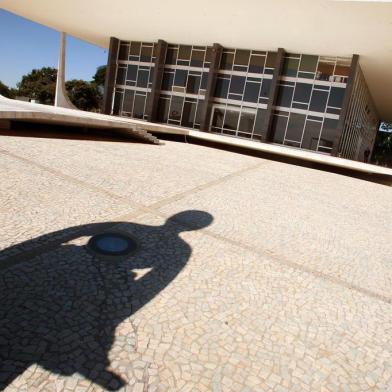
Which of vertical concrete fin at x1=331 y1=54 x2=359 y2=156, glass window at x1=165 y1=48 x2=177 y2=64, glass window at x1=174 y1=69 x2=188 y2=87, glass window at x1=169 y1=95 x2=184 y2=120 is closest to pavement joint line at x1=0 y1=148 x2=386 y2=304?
vertical concrete fin at x1=331 y1=54 x2=359 y2=156

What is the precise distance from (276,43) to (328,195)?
15.4 meters

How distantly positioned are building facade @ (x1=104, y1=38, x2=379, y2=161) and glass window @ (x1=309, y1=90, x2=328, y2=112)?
7 cm

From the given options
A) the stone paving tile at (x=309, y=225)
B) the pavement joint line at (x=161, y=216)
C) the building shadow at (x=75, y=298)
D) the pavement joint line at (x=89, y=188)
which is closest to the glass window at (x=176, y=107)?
the pavement joint line at (x=89, y=188)

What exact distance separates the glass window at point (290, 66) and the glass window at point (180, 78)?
8490mm

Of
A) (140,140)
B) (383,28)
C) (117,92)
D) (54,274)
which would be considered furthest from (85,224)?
(117,92)

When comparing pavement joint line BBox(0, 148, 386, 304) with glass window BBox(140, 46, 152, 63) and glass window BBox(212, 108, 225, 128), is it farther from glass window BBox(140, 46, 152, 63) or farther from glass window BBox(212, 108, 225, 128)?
glass window BBox(140, 46, 152, 63)

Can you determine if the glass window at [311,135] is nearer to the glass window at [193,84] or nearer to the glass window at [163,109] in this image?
A: the glass window at [193,84]

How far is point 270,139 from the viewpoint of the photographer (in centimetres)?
2506

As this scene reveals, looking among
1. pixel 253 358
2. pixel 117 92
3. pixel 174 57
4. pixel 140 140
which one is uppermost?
pixel 174 57

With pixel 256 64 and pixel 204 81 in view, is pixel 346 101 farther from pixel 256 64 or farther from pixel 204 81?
pixel 204 81

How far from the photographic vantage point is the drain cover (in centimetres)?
449

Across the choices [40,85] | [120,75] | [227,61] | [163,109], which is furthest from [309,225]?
[40,85]

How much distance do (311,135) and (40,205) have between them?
21.9 m

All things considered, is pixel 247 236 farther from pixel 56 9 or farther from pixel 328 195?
pixel 56 9
